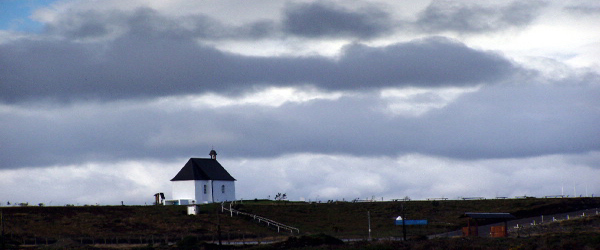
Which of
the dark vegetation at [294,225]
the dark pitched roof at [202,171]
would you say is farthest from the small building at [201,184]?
the dark vegetation at [294,225]

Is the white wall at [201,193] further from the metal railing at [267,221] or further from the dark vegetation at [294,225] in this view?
the metal railing at [267,221]

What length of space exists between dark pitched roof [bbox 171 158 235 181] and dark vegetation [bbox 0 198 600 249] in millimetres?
5464

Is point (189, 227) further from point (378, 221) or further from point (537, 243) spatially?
point (537, 243)

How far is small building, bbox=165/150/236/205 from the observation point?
108 meters

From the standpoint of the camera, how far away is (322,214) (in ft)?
330

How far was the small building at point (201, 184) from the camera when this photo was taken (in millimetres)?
107750

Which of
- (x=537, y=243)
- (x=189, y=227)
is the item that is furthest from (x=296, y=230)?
(x=537, y=243)

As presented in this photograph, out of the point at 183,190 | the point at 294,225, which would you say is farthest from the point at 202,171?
the point at 294,225

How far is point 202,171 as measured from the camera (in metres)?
110

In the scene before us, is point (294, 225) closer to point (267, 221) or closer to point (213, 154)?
point (267, 221)

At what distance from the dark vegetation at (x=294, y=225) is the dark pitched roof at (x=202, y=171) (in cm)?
546

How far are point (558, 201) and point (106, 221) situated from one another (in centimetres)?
5261

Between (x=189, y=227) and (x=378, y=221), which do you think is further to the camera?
(x=378, y=221)

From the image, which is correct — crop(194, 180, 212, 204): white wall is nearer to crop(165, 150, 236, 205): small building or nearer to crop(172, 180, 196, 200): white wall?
crop(165, 150, 236, 205): small building
